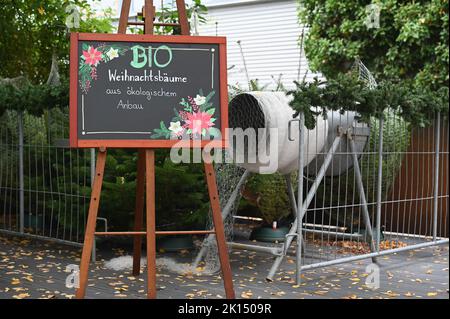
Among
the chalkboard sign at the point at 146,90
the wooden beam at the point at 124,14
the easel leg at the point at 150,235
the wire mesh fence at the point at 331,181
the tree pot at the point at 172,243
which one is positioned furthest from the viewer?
the tree pot at the point at 172,243

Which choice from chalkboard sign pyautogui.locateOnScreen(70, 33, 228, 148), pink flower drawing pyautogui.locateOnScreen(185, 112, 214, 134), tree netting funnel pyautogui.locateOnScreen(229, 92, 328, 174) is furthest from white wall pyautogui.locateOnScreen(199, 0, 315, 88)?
pink flower drawing pyautogui.locateOnScreen(185, 112, 214, 134)

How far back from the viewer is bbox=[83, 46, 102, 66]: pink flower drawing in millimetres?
5438

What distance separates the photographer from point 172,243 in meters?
8.04

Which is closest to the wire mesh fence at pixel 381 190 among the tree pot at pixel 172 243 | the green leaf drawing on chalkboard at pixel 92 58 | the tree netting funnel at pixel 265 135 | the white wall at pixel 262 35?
the tree netting funnel at pixel 265 135

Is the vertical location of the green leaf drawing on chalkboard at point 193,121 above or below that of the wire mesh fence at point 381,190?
above

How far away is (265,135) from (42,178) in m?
3.27

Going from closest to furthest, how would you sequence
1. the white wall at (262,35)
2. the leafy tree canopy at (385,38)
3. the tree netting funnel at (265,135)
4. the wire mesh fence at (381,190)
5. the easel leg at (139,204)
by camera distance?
the easel leg at (139,204) < the tree netting funnel at (265,135) < the wire mesh fence at (381,190) < the leafy tree canopy at (385,38) < the white wall at (262,35)

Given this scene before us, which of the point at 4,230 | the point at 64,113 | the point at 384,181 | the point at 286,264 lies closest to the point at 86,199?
the point at 64,113

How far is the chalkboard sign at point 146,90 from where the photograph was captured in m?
5.40

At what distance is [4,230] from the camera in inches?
357

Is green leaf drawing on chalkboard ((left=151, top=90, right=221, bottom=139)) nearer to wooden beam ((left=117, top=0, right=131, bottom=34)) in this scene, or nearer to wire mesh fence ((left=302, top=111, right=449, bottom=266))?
wooden beam ((left=117, top=0, right=131, bottom=34))

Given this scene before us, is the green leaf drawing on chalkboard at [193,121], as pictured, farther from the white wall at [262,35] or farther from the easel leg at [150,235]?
the white wall at [262,35]

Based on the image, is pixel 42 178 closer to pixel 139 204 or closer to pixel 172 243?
pixel 172 243

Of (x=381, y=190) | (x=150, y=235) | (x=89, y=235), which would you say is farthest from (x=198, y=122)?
(x=381, y=190)
